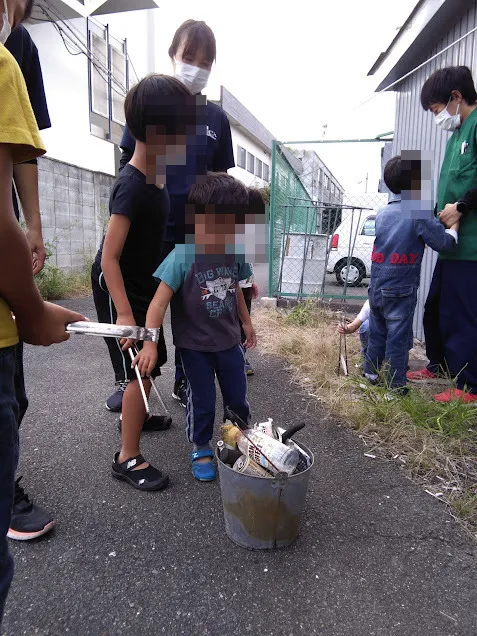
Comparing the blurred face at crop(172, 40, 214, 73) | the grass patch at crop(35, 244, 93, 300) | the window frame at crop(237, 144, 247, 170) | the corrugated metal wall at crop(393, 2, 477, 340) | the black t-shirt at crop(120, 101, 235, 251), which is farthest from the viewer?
the window frame at crop(237, 144, 247, 170)

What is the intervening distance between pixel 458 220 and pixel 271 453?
2.00 m

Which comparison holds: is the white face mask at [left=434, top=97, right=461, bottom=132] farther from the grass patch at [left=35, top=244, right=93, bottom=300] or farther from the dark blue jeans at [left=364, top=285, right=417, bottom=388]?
the grass patch at [left=35, top=244, right=93, bottom=300]

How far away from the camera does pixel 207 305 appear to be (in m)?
2.03

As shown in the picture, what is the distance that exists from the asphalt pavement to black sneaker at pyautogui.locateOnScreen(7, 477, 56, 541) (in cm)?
4

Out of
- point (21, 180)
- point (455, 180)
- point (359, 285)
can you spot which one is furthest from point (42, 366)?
point (359, 285)

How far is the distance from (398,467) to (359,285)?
22.7ft

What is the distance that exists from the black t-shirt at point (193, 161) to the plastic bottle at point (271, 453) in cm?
104

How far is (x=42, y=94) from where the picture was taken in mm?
1947

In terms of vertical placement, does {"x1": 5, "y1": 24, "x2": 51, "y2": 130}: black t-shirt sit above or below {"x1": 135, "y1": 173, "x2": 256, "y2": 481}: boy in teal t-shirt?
above

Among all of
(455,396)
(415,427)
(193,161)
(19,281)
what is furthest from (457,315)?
(19,281)

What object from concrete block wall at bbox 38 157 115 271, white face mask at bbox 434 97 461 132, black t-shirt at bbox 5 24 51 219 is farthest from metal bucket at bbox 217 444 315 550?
concrete block wall at bbox 38 157 115 271

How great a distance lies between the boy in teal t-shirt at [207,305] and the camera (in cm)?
192

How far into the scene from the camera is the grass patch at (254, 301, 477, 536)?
6.97 feet

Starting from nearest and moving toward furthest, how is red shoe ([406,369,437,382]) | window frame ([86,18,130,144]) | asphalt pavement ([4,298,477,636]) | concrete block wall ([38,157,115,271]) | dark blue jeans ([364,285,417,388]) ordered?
asphalt pavement ([4,298,477,636]), dark blue jeans ([364,285,417,388]), red shoe ([406,369,437,382]), concrete block wall ([38,157,115,271]), window frame ([86,18,130,144])
